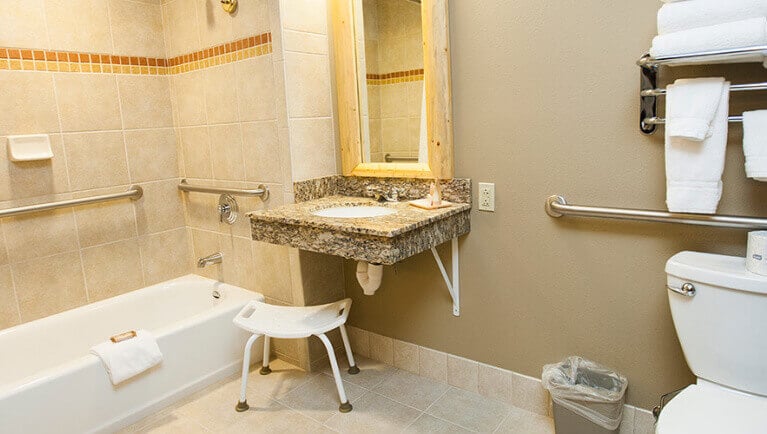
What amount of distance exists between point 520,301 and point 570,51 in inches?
38.4

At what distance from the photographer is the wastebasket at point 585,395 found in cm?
169

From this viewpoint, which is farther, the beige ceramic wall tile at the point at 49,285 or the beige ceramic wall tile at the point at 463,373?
the beige ceramic wall tile at the point at 49,285

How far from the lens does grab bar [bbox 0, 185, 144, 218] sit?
2.23 meters

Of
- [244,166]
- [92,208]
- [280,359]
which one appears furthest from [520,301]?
[92,208]

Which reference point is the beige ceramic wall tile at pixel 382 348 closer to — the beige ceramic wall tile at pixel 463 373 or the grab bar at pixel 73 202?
the beige ceramic wall tile at pixel 463 373

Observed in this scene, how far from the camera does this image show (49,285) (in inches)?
94.8

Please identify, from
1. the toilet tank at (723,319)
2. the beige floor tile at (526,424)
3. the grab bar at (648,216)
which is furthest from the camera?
the beige floor tile at (526,424)

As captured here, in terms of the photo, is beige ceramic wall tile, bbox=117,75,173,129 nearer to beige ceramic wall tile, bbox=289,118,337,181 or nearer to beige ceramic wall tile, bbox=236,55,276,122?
beige ceramic wall tile, bbox=236,55,276,122

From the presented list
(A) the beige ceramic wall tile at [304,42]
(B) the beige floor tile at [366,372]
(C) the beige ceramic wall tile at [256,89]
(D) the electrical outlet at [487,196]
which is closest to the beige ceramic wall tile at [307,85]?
(A) the beige ceramic wall tile at [304,42]

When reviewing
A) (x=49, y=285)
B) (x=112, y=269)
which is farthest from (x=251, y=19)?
(x=49, y=285)

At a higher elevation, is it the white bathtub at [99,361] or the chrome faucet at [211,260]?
the chrome faucet at [211,260]

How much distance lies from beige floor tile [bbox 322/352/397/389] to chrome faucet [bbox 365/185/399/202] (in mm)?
858

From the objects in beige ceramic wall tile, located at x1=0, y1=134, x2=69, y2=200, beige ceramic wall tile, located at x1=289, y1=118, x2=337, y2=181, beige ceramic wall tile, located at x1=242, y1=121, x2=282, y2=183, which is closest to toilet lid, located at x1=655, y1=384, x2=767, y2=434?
beige ceramic wall tile, located at x1=289, y1=118, x2=337, y2=181

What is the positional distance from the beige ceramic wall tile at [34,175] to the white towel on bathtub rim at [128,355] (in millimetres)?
865
